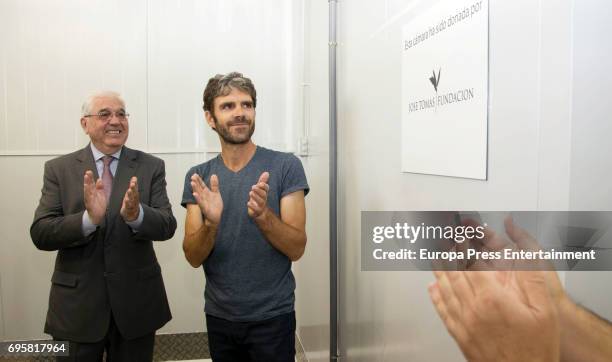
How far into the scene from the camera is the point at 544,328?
2.34ft

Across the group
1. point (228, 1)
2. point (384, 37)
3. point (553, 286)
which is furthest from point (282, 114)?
point (553, 286)

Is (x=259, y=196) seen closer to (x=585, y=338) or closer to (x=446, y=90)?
(x=446, y=90)

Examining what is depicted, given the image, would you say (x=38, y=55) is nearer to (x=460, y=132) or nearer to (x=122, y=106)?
(x=122, y=106)

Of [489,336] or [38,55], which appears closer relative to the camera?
[489,336]

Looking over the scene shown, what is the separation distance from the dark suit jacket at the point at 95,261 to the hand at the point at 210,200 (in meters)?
0.28

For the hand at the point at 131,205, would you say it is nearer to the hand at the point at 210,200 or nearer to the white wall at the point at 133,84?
the hand at the point at 210,200

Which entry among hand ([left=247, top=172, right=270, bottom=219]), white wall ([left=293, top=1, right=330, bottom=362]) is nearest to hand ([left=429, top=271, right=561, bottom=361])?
hand ([left=247, top=172, right=270, bottom=219])

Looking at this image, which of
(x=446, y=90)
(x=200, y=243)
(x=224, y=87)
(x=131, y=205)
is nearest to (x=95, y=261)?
(x=131, y=205)

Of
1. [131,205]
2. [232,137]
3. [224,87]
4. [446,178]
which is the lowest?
[131,205]

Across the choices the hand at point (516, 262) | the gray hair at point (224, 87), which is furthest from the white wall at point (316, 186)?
the hand at point (516, 262)

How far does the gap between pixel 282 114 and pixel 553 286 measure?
2.59m

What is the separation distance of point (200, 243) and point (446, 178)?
2.99 ft

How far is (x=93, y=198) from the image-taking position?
171 cm

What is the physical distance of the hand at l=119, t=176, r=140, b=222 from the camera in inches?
66.9
